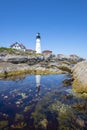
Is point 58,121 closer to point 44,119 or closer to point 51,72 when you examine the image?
point 44,119

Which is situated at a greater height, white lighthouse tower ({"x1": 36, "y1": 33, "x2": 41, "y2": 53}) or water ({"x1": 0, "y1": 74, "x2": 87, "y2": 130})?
white lighthouse tower ({"x1": 36, "y1": 33, "x2": 41, "y2": 53})

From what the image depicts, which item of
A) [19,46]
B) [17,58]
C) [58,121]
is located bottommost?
[58,121]

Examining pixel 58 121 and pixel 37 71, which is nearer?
pixel 58 121

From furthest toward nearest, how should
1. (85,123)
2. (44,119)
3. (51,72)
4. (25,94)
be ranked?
(51,72) < (25,94) < (44,119) < (85,123)

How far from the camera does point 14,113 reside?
15672 millimetres

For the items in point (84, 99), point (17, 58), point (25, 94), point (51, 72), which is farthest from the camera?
point (17, 58)

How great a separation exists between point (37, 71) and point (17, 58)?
1289 cm

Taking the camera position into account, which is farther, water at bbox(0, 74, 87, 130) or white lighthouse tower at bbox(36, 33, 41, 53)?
white lighthouse tower at bbox(36, 33, 41, 53)

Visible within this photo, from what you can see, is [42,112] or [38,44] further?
[38,44]

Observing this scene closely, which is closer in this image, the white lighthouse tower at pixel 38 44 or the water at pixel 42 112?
the water at pixel 42 112

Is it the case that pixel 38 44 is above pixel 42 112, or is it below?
above

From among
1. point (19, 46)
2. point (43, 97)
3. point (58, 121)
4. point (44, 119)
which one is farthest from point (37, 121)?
point (19, 46)

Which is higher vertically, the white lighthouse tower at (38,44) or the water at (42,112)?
the white lighthouse tower at (38,44)

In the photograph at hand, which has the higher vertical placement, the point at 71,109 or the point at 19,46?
the point at 19,46
